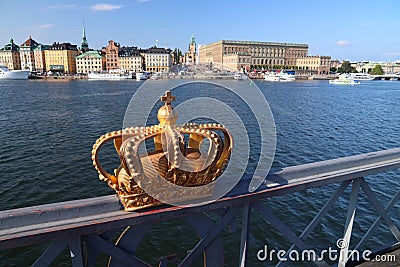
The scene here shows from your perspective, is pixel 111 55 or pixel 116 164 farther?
pixel 111 55

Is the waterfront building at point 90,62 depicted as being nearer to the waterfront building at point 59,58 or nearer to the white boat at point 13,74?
the waterfront building at point 59,58

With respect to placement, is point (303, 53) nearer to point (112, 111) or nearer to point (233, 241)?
point (112, 111)

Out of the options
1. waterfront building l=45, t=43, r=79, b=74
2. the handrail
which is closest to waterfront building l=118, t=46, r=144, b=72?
waterfront building l=45, t=43, r=79, b=74

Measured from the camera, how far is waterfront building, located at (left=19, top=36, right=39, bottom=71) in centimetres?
12575

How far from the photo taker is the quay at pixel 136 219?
172 centimetres

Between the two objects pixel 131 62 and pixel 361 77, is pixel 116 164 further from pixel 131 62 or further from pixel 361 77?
pixel 361 77

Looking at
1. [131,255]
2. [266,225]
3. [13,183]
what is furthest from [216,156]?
[13,183]

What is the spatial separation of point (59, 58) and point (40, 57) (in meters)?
8.48

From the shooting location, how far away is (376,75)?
145125 mm

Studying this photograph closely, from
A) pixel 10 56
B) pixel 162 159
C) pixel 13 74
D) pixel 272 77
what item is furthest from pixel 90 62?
pixel 162 159

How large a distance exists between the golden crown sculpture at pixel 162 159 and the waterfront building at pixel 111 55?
12399 centimetres

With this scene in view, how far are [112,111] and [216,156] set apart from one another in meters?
31.6

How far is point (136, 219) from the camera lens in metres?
1.93

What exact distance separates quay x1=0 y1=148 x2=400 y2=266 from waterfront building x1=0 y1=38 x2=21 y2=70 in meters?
152
